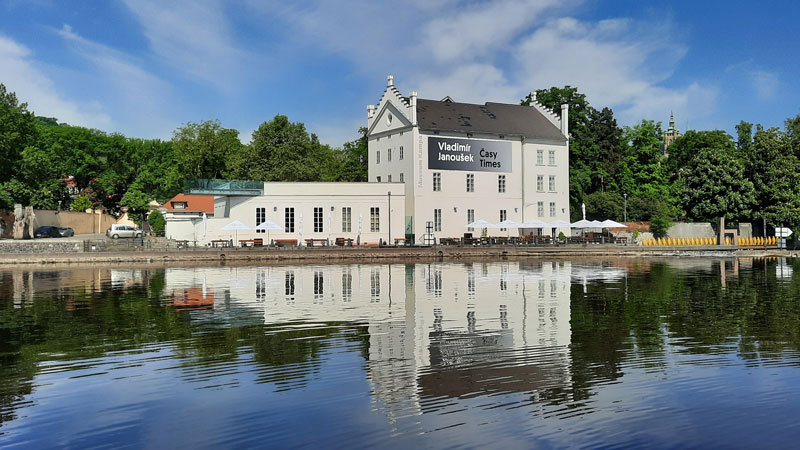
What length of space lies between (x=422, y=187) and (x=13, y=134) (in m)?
36.6

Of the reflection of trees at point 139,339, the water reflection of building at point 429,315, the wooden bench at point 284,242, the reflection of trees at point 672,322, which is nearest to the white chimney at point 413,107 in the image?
the wooden bench at point 284,242

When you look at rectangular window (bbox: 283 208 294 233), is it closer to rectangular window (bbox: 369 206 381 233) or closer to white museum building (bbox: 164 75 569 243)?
white museum building (bbox: 164 75 569 243)

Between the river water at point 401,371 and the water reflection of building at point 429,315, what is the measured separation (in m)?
0.08

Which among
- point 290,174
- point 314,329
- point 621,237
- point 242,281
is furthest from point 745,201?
point 314,329

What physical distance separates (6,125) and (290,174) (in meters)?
26.0

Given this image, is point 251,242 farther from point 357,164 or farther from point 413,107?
point 357,164

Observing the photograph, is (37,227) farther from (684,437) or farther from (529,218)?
(684,437)

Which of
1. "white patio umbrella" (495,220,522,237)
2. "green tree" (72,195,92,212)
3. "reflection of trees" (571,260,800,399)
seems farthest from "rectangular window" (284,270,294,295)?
"green tree" (72,195,92,212)

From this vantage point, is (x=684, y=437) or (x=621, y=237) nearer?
(x=684, y=437)

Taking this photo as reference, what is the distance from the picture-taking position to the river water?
8609 millimetres

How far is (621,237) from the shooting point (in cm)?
6350

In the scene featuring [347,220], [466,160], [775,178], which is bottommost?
[347,220]

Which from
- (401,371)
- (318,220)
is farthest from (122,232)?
(401,371)

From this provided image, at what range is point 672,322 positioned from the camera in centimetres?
1756
